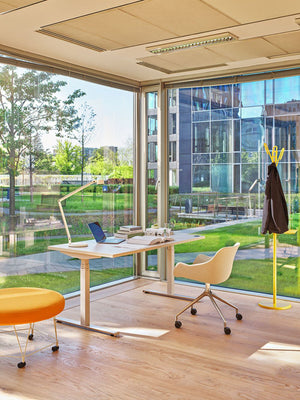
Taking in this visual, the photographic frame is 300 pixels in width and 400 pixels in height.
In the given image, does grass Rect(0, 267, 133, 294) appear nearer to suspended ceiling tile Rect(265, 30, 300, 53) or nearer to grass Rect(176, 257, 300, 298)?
grass Rect(176, 257, 300, 298)

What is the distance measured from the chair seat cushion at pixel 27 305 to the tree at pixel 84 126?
A: 7.46 ft

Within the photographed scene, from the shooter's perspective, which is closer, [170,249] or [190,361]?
[190,361]

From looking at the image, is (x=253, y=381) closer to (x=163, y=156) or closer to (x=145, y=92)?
(x=163, y=156)

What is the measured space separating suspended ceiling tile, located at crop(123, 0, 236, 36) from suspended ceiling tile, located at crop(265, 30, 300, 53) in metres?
0.67

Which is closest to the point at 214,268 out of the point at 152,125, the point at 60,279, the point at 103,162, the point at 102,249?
the point at 102,249

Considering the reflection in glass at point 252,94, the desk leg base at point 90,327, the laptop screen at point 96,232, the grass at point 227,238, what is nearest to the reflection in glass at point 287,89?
the reflection in glass at point 252,94

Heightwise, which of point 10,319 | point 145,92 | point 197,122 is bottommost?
point 10,319

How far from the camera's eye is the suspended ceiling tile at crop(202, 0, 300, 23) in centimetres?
363

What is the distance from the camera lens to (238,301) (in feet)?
18.6

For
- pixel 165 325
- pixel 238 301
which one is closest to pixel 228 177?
pixel 238 301

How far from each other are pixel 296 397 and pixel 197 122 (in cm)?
407

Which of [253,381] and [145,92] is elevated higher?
[145,92]

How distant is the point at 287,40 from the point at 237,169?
1.90m

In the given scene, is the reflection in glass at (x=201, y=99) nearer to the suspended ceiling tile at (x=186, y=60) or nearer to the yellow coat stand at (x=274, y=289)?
the suspended ceiling tile at (x=186, y=60)
